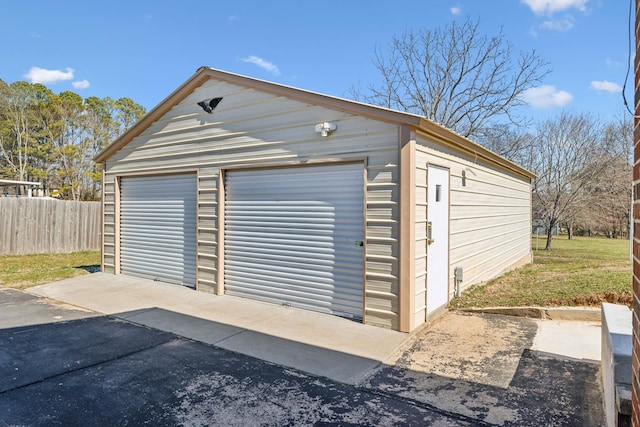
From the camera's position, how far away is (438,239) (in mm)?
5570

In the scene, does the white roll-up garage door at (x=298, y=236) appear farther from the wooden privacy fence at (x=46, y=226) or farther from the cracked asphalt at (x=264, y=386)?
the wooden privacy fence at (x=46, y=226)

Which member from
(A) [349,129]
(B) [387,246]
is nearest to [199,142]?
(A) [349,129]

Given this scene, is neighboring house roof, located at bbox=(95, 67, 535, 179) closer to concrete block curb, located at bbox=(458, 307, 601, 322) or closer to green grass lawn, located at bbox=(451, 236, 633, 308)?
green grass lawn, located at bbox=(451, 236, 633, 308)

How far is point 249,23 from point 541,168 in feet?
49.8

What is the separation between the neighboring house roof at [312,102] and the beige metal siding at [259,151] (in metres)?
0.11

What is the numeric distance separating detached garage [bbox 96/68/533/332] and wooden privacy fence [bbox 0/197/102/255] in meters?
5.99

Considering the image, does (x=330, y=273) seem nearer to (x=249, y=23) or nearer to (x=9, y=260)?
(x=249, y=23)

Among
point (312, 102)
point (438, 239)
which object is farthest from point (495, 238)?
point (312, 102)

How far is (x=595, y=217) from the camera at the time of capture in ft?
65.2

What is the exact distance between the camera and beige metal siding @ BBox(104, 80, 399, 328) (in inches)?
192

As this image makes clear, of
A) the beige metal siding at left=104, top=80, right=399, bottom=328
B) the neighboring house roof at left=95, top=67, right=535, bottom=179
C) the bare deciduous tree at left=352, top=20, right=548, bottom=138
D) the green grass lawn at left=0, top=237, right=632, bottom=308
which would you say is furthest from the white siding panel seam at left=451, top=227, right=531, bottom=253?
the bare deciduous tree at left=352, top=20, right=548, bottom=138

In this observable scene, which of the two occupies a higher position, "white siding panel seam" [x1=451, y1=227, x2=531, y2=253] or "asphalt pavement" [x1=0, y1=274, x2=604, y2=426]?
"white siding panel seam" [x1=451, y1=227, x2=531, y2=253]

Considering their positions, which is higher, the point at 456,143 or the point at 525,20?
the point at 525,20

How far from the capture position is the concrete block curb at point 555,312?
510cm
